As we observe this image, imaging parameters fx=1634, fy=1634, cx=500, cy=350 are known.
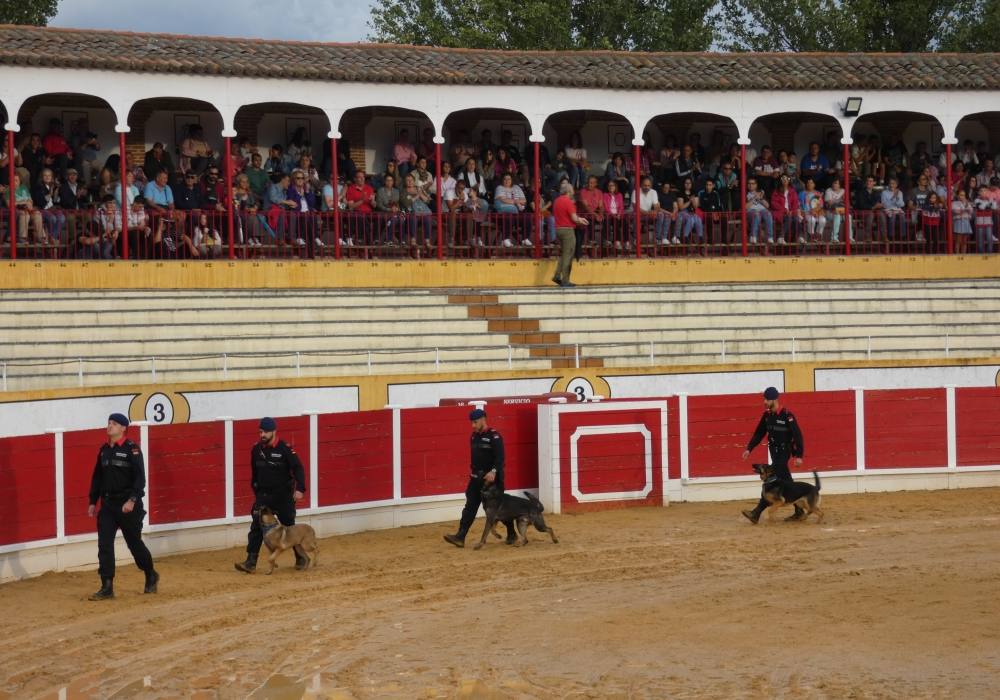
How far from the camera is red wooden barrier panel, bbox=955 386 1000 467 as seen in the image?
761 inches

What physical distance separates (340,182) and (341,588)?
12497mm

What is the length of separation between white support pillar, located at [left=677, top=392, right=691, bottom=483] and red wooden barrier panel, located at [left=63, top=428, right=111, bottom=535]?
6.81m

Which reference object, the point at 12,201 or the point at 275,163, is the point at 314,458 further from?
the point at 275,163

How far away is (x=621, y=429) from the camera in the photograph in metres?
17.7

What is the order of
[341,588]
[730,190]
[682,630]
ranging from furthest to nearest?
[730,190] → [341,588] → [682,630]

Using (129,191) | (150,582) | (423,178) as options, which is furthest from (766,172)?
(150,582)

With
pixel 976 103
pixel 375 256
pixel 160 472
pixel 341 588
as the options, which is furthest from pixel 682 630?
pixel 976 103

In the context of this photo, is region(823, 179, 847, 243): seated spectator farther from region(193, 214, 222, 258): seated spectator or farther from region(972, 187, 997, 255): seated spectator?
region(193, 214, 222, 258): seated spectator

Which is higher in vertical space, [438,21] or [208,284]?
[438,21]

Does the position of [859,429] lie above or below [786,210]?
below

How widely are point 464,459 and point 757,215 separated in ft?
33.2

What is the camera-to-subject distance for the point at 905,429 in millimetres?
19172

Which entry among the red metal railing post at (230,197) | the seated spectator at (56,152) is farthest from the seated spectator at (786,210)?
the seated spectator at (56,152)

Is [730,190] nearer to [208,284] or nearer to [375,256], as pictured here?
[375,256]
